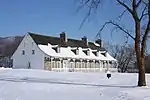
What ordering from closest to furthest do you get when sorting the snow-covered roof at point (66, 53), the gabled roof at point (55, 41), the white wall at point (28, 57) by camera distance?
the white wall at point (28, 57)
the snow-covered roof at point (66, 53)
the gabled roof at point (55, 41)

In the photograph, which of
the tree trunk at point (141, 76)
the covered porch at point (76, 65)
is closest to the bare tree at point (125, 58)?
the covered porch at point (76, 65)

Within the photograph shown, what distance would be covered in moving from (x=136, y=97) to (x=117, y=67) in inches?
3229

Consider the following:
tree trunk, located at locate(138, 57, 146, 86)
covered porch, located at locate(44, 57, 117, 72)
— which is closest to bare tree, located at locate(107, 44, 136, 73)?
covered porch, located at locate(44, 57, 117, 72)

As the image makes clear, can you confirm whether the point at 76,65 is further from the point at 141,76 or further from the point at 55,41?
the point at 141,76

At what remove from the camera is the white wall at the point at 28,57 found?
68.5 m

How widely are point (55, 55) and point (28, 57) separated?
19.3ft

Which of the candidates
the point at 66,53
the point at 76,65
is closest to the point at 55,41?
the point at 66,53

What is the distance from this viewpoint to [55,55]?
70250 millimetres

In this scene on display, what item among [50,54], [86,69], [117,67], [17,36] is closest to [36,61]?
[50,54]

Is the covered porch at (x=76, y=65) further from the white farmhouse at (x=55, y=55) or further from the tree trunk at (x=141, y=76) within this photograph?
the tree trunk at (x=141, y=76)

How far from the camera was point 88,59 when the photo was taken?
270 ft

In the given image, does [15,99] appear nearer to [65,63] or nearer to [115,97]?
[115,97]

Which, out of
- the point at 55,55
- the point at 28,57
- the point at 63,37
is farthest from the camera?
the point at 63,37

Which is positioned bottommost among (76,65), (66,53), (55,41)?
(76,65)
